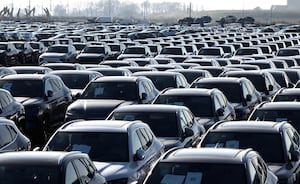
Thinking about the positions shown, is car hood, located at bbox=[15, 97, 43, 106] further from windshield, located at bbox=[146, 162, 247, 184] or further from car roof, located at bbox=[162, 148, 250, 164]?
windshield, located at bbox=[146, 162, 247, 184]

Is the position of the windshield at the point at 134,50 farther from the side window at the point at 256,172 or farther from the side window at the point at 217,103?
the side window at the point at 256,172

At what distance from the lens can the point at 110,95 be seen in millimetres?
17859

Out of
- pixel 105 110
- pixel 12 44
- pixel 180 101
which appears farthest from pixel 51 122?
pixel 12 44

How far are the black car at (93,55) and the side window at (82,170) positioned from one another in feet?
83.0

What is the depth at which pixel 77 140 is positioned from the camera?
11.4 meters

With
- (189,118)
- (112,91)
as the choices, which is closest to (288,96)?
(112,91)

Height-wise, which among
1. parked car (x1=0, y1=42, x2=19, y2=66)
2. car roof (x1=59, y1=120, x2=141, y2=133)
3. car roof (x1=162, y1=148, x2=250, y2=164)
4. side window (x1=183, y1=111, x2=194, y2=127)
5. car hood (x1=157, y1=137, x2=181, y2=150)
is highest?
car roof (x1=162, y1=148, x2=250, y2=164)

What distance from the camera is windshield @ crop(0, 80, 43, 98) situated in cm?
1842

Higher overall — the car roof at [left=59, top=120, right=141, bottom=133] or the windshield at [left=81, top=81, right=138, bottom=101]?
the car roof at [left=59, top=120, right=141, bottom=133]

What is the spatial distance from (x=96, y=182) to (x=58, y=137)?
2.09 metres

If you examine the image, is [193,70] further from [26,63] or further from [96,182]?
[26,63]

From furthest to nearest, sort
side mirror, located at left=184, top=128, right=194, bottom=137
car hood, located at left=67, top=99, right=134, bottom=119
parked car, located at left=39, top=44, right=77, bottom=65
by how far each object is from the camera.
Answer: parked car, located at left=39, top=44, right=77, bottom=65 < car hood, located at left=67, top=99, right=134, bottom=119 < side mirror, located at left=184, top=128, right=194, bottom=137

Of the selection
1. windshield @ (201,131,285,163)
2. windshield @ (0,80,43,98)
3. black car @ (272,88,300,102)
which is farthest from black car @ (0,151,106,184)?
windshield @ (0,80,43,98)

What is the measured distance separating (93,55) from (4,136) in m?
23.7
